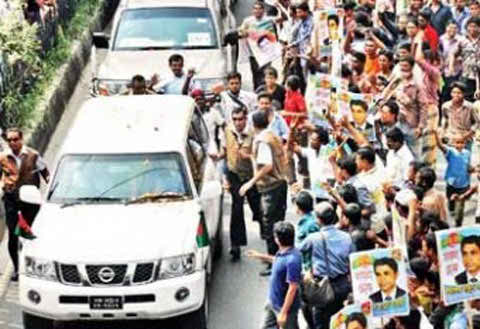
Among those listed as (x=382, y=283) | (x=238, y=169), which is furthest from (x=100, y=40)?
(x=382, y=283)

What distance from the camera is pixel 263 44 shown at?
16.7m

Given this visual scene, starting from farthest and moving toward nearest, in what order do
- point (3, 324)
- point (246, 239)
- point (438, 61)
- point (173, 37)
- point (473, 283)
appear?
1. point (173, 37)
2. point (438, 61)
3. point (246, 239)
4. point (3, 324)
5. point (473, 283)

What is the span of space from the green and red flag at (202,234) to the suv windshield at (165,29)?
244 inches

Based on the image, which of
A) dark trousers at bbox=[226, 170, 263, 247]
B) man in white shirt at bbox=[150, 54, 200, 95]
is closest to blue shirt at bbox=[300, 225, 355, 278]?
dark trousers at bbox=[226, 170, 263, 247]

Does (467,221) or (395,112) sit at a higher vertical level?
(395,112)

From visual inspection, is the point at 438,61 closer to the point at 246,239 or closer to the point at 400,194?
the point at 246,239

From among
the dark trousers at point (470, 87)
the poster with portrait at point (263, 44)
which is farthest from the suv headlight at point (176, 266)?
the dark trousers at point (470, 87)

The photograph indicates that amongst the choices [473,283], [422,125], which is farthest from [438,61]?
[473,283]

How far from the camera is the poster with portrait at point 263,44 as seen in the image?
16.6 m

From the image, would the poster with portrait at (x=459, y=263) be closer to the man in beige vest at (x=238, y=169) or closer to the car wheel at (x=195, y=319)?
the car wheel at (x=195, y=319)

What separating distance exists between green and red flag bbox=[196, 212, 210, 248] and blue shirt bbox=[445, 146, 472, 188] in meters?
2.91

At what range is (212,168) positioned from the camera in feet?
42.0

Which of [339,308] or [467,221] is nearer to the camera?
[339,308]

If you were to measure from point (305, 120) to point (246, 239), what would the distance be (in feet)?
6.08
